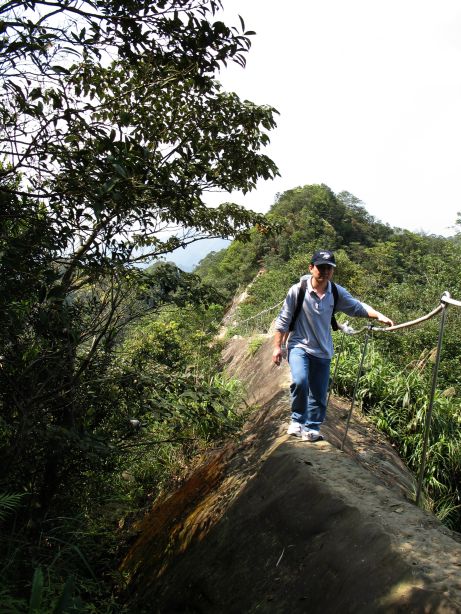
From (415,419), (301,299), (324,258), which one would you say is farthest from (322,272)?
(415,419)

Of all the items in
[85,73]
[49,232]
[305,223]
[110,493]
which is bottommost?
[110,493]

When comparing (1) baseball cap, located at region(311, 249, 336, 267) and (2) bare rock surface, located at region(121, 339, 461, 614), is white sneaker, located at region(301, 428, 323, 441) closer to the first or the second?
(2) bare rock surface, located at region(121, 339, 461, 614)

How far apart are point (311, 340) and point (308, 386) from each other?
381 mm

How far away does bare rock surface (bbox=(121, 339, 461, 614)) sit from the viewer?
2268 millimetres

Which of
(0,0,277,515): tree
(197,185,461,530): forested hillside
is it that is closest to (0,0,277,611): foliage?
(0,0,277,515): tree

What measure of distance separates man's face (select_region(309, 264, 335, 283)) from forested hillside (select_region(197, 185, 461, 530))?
0.97 metres

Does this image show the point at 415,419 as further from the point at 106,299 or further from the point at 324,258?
the point at 106,299

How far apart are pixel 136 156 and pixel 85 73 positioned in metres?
1.35

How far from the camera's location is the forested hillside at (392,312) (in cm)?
564

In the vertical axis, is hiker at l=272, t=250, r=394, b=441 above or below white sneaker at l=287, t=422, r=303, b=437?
above

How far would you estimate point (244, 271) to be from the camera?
35.5 meters

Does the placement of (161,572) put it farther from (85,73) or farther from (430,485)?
(85,73)

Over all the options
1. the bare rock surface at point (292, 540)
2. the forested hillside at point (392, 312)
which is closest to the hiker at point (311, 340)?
the bare rock surface at point (292, 540)

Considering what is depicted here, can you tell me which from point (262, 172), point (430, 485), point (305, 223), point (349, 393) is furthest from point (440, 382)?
point (305, 223)
